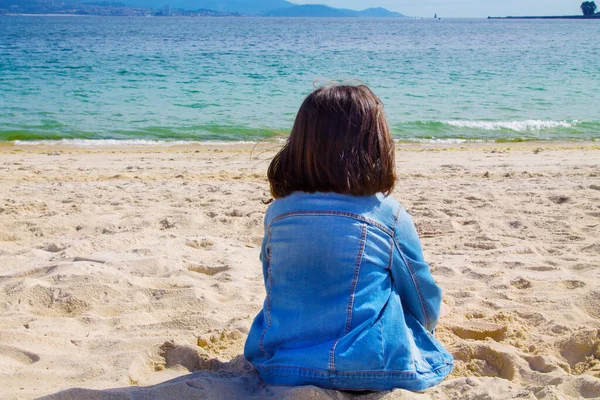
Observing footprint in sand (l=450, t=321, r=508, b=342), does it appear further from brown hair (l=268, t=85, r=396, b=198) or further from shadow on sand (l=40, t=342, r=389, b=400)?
brown hair (l=268, t=85, r=396, b=198)

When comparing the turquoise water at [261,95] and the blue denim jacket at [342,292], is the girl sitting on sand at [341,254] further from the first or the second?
the turquoise water at [261,95]

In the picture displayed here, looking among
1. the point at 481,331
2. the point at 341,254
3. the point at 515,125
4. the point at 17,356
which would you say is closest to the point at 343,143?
the point at 341,254

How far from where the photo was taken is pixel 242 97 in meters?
15.4

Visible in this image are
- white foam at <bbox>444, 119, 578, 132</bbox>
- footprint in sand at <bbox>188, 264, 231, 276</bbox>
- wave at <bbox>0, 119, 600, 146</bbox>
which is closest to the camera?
footprint in sand at <bbox>188, 264, 231, 276</bbox>

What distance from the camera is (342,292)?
1984 millimetres

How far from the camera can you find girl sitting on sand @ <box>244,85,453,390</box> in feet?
6.36

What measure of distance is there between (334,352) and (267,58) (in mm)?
27285

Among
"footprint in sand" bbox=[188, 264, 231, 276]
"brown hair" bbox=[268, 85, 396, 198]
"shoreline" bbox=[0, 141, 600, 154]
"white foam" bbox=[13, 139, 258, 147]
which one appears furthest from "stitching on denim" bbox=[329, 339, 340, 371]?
"white foam" bbox=[13, 139, 258, 147]

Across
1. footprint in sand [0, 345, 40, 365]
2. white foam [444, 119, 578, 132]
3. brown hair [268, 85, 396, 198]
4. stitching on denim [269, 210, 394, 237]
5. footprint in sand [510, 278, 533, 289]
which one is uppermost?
brown hair [268, 85, 396, 198]

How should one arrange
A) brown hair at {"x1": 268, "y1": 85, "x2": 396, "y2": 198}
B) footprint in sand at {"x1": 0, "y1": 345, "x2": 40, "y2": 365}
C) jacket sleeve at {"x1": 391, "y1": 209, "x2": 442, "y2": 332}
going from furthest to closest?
footprint in sand at {"x1": 0, "y1": 345, "x2": 40, "y2": 365}, jacket sleeve at {"x1": 391, "y1": 209, "x2": 442, "y2": 332}, brown hair at {"x1": 268, "y1": 85, "x2": 396, "y2": 198}

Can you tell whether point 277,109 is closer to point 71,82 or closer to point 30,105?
point 30,105

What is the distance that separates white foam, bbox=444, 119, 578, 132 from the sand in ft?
17.8

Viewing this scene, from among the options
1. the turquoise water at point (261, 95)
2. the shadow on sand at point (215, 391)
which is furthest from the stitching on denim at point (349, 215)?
the turquoise water at point (261, 95)

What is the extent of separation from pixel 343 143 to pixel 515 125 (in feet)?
35.7
